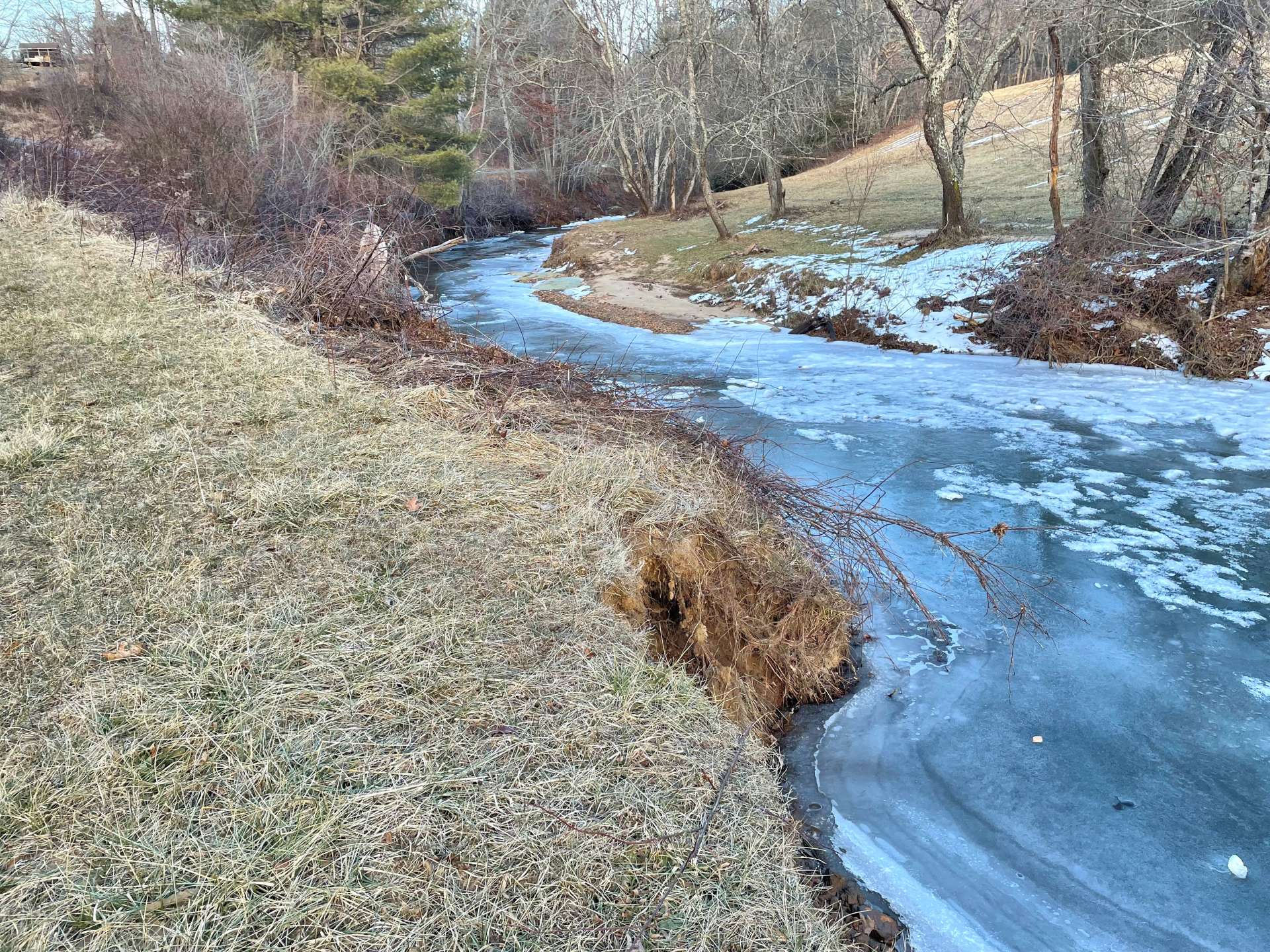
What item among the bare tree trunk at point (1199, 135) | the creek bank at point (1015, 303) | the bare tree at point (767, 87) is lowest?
the creek bank at point (1015, 303)

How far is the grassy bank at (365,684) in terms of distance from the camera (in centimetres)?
245

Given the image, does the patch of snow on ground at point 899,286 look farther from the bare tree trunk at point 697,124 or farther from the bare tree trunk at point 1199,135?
Result: the bare tree trunk at point 697,124

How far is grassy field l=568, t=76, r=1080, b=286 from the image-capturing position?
17.2 meters

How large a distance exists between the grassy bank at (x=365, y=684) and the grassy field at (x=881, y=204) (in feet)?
38.9

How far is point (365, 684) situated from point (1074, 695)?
12.5 ft

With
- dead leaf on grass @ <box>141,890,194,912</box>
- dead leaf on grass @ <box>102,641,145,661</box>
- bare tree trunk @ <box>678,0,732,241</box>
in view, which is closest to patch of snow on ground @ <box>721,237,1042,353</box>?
bare tree trunk @ <box>678,0,732,241</box>

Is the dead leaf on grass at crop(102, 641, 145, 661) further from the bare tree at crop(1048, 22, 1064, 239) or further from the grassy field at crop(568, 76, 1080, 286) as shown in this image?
the grassy field at crop(568, 76, 1080, 286)

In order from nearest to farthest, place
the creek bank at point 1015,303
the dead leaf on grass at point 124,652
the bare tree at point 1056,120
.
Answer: the dead leaf on grass at point 124,652
the creek bank at point 1015,303
the bare tree at point 1056,120

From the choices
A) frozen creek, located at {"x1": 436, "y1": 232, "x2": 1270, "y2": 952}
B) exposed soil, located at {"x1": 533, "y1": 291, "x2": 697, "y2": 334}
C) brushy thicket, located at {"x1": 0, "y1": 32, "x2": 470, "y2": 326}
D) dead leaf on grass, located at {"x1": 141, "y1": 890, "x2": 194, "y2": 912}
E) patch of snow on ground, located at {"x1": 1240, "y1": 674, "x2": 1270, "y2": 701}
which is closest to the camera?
dead leaf on grass, located at {"x1": 141, "y1": 890, "x2": 194, "y2": 912}

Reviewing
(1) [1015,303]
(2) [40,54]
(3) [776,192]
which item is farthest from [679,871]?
(2) [40,54]

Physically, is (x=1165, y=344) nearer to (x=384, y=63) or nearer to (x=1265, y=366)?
(x=1265, y=366)

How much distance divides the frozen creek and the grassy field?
22.8 ft

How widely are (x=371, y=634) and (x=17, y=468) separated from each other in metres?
2.40

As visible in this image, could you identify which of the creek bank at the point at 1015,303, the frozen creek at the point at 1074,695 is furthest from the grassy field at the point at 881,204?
the frozen creek at the point at 1074,695
